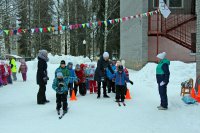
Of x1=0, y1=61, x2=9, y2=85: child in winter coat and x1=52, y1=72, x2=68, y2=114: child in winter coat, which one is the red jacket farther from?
x1=0, y1=61, x2=9, y2=85: child in winter coat

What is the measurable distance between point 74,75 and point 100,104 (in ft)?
6.42

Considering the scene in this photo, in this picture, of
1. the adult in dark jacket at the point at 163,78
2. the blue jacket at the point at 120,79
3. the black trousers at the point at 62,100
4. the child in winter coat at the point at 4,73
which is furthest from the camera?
the child in winter coat at the point at 4,73

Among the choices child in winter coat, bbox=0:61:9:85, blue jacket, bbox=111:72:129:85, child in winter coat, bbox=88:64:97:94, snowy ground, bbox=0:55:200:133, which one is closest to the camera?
snowy ground, bbox=0:55:200:133

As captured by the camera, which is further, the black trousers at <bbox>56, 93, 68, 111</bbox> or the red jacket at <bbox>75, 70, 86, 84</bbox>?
the red jacket at <bbox>75, 70, 86, 84</bbox>

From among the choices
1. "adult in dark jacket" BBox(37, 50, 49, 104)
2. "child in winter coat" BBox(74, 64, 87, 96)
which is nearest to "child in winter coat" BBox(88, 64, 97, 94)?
"child in winter coat" BBox(74, 64, 87, 96)

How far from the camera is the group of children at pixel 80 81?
8695 mm

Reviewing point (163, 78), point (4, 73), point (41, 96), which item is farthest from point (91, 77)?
point (4, 73)

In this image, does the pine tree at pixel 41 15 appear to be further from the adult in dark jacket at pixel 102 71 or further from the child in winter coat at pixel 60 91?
the child in winter coat at pixel 60 91

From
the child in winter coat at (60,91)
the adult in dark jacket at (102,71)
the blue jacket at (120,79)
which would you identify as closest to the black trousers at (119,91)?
the blue jacket at (120,79)

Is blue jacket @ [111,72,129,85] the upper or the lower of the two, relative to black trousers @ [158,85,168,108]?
upper

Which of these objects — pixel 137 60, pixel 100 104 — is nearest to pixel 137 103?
pixel 100 104

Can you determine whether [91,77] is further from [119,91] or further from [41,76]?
[41,76]

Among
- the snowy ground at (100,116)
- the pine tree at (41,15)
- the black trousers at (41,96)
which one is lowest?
the snowy ground at (100,116)

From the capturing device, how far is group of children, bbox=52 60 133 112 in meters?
8.70
